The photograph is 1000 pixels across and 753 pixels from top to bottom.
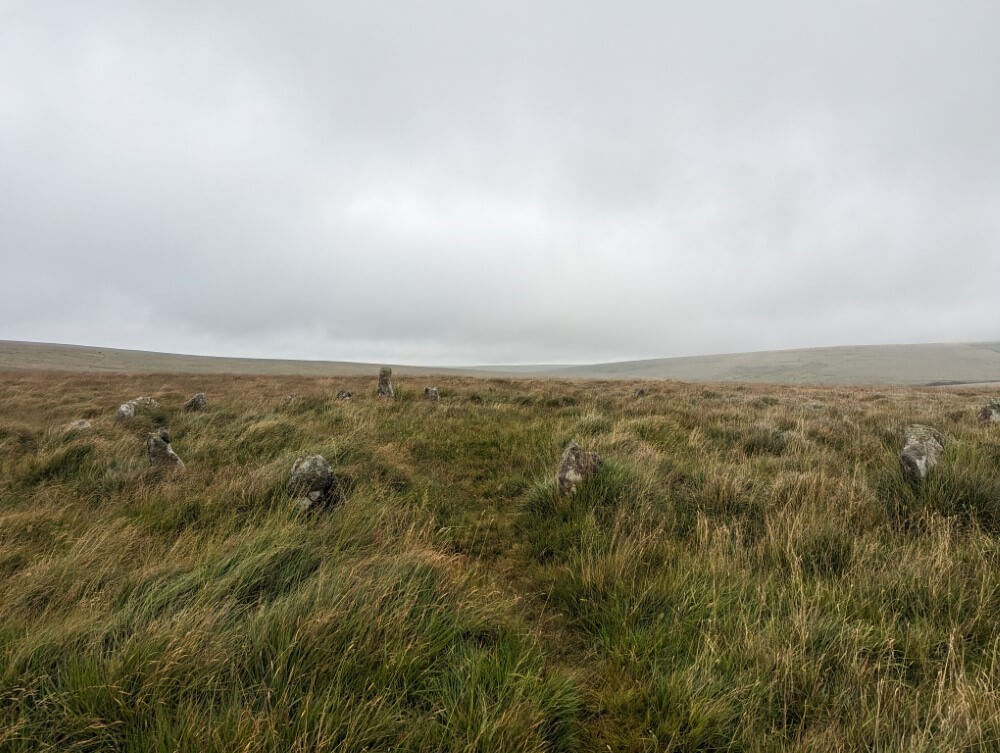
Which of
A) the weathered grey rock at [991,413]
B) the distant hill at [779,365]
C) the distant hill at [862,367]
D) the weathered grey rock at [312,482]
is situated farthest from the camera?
the distant hill at [862,367]

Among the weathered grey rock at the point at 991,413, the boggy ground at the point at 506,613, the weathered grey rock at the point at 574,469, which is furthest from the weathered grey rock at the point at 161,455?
the weathered grey rock at the point at 991,413

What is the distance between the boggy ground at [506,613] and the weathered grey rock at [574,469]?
12cm

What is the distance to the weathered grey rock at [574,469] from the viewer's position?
4.55 metres

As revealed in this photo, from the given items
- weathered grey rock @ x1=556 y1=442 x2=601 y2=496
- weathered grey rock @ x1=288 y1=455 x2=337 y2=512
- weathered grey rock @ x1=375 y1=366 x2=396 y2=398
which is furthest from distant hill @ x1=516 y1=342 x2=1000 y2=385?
weathered grey rock @ x1=288 y1=455 x2=337 y2=512

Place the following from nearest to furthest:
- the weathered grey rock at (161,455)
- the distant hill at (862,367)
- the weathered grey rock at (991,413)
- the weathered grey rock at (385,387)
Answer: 1. the weathered grey rock at (161,455)
2. the weathered grey rock at (991,413)
3. the weathered grey rock at (385,387)
4. the distant hill at (862,367)

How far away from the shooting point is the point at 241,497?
432 centimetres

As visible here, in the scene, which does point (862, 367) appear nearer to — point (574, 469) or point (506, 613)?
point (574, 469)

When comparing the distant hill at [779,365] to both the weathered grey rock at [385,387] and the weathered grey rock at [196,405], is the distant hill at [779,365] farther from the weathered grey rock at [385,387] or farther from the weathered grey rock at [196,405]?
the weathered grey rock at [196,405]

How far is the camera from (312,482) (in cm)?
441

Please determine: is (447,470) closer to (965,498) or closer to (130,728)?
(130,728)

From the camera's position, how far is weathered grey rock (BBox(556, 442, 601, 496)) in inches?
179

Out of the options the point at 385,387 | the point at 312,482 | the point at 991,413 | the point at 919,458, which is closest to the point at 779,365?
the point at 991,413

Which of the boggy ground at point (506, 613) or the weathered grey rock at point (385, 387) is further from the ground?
the weathered grey rock at point (385, 387)

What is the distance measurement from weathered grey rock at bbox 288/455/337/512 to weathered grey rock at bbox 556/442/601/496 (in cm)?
254
